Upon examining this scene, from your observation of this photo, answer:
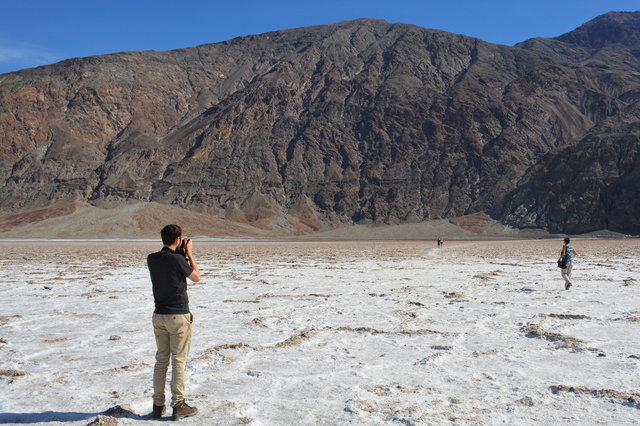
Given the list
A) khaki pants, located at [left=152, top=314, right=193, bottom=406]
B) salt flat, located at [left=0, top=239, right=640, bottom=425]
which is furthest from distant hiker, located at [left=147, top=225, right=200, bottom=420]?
salt flat, located at [left=0, top=239, right=640, bottom=425]

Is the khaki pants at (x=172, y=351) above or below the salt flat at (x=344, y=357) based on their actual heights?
above

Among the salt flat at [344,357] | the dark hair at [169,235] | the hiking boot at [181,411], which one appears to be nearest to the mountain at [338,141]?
the salt flat at [344,357]

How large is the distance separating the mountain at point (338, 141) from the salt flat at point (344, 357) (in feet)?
275

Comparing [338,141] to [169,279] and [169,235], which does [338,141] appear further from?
[169,279]

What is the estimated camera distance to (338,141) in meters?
114

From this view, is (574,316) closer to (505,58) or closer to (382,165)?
(382,165)

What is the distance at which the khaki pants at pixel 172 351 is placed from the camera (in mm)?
4895

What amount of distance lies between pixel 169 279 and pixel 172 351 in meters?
0.66

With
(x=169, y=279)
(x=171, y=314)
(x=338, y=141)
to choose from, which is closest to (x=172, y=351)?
(x=171, y=314)

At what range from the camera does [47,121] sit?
114938mm

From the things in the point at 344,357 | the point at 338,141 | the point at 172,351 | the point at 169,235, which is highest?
the point at 338,141

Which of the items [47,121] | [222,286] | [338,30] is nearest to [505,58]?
[338,30]

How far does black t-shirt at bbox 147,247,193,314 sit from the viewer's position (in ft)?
16.5

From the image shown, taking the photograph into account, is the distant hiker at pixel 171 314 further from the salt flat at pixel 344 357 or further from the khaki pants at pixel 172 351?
the salt flat at pixel 344 357
